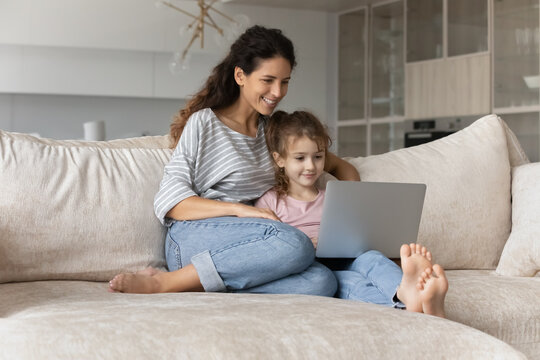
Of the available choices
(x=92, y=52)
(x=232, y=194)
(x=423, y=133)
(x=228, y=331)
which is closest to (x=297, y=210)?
(x=232, y=194)

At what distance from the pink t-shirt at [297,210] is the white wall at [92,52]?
155 inches

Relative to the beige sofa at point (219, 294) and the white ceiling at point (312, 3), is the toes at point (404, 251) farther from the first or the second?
the white ceiling at point (312, 3)

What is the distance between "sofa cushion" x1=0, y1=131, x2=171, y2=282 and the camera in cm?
199

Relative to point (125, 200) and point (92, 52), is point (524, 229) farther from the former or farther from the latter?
point (92, 52)

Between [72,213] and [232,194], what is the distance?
0.49 meters

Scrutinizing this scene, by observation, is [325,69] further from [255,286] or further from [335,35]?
[255,286]

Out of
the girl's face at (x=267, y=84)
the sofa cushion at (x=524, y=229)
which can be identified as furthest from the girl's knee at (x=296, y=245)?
the sofa cushion at (x=524, y=229)

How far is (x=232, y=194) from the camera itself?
2.31m

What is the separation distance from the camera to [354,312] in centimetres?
151

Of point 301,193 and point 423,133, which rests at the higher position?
point 423,133

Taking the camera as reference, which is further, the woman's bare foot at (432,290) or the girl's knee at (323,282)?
the girl's knee at (323,282)

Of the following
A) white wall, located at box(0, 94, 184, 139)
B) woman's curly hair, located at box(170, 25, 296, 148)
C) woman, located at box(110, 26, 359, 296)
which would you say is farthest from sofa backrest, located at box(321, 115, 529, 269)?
white wall, located at box(0, 94, 184, 139)

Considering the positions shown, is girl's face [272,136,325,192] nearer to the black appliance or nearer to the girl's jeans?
→ the girl's jeans

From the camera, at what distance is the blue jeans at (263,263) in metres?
1.90
